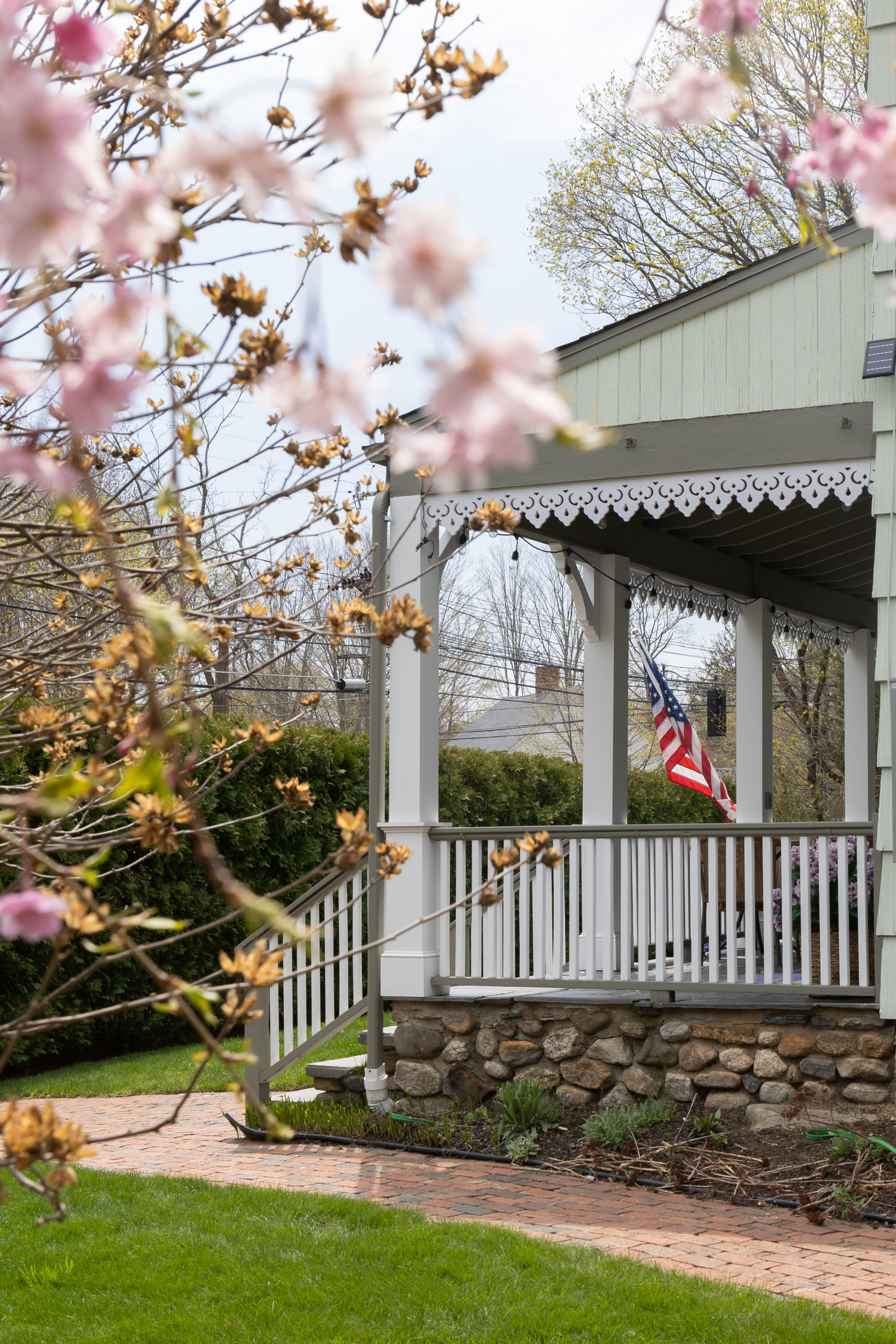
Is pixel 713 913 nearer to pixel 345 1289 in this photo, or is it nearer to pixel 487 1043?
pixel 487 1043

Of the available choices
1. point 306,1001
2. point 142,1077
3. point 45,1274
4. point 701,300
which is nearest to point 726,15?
point 45,1274

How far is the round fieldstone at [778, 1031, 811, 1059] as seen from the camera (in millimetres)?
6340

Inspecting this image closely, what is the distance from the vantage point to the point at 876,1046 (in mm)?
6156

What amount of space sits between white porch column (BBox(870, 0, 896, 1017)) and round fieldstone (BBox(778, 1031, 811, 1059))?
44 cm

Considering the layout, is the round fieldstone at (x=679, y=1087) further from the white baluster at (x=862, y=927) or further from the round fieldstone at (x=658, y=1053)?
the white baluster at (x=862, y=927)

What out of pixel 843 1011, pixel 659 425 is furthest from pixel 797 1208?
pixel 659 425

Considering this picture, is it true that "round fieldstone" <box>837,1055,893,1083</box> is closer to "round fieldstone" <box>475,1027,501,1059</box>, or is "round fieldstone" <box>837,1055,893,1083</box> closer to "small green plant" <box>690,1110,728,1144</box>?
"small green plant" <box>690,1110,728,1144</box>

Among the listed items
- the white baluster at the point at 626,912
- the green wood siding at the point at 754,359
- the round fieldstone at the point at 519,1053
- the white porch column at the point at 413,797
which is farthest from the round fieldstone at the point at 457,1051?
the green wood siding at the point at 754,359

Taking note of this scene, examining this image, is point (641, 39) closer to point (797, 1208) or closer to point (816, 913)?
point (797, 1208)

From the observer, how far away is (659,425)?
681cm

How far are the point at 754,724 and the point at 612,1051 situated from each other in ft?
10.3

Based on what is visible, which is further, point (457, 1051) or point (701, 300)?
point (457, 1051)

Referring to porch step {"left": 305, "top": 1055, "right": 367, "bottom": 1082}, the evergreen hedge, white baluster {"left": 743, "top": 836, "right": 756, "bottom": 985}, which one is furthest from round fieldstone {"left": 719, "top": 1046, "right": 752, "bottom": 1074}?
the evergreen hedge

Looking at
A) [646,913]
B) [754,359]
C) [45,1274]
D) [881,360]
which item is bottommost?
[45,1274]
